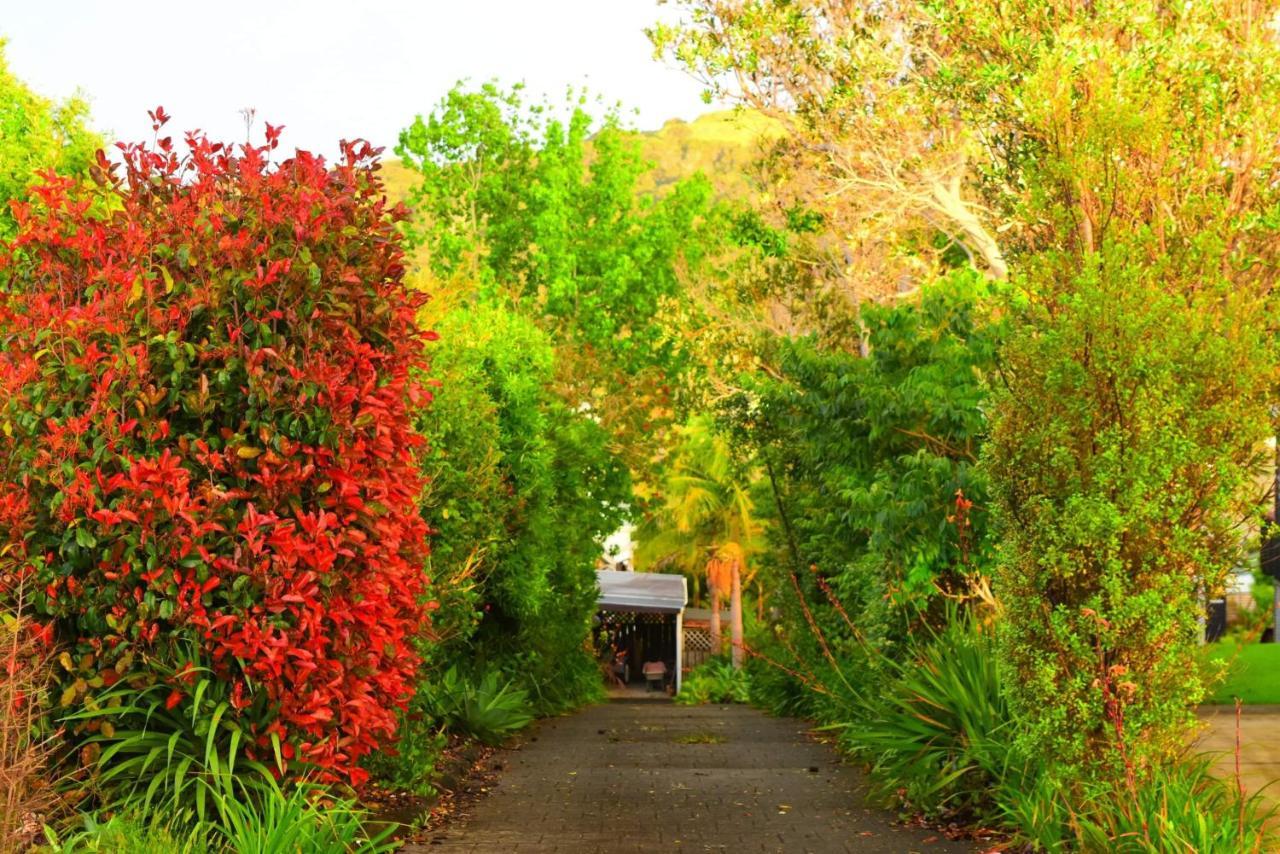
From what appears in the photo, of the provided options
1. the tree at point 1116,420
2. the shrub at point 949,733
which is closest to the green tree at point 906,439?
the shrub at point 949,733

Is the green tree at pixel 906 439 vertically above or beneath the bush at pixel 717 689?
above

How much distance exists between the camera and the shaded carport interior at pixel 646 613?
4630 centimetres

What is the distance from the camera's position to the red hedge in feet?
25.8

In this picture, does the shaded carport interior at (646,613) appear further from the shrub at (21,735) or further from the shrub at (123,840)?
the shrub at (123,840)

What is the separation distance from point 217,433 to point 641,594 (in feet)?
128

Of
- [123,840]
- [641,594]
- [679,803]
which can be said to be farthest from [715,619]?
[123,840]

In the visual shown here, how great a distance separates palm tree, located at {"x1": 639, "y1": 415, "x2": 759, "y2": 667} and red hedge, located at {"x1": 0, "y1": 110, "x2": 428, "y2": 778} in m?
36.1

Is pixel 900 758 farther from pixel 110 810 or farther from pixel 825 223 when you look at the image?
pixel 825 223

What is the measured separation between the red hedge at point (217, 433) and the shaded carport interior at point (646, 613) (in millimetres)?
33358

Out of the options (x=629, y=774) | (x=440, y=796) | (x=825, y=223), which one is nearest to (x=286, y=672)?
(x=440, y=796)

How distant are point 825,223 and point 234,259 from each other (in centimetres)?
1699

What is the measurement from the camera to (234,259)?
27.0 ft

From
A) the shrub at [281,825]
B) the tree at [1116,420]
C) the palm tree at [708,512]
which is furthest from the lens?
the palm tree at [708,512]

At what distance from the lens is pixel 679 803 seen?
12.2 metres
